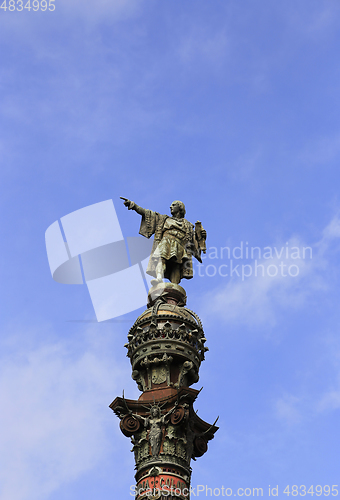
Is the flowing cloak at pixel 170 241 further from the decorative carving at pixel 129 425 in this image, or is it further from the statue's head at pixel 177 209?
the decorative carving at pixel 129 425

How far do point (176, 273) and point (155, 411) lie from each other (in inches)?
307

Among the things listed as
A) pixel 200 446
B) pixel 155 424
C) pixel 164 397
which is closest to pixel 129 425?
pixel 155 424

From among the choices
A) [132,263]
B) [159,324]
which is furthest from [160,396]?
[132,263]

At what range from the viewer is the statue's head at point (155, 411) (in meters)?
21.8

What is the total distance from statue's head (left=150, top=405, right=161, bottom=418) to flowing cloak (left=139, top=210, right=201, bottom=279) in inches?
290

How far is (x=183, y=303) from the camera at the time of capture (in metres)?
26.6

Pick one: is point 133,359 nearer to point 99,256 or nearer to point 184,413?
point 184,413

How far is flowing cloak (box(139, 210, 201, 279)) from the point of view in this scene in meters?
28.0

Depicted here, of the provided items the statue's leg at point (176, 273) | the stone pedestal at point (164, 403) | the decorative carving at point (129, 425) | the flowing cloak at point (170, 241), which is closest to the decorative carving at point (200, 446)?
the stone pedestal at point (164, 403)

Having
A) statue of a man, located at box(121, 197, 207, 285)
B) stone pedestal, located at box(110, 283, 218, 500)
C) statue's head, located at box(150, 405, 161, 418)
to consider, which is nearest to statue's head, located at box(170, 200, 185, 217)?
statue of a man, located at box(121, 197, 207, 285)

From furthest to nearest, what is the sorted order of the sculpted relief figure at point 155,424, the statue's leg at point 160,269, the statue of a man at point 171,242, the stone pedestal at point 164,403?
the statue of a man at point 171,242 → the statue's leg at point 160,269 → the sculpted relief figure at point 155,424 → the stone pedestal at point 164,403

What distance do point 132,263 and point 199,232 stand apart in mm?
3526

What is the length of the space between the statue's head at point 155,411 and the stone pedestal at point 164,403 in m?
0.01

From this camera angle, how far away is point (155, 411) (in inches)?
861
